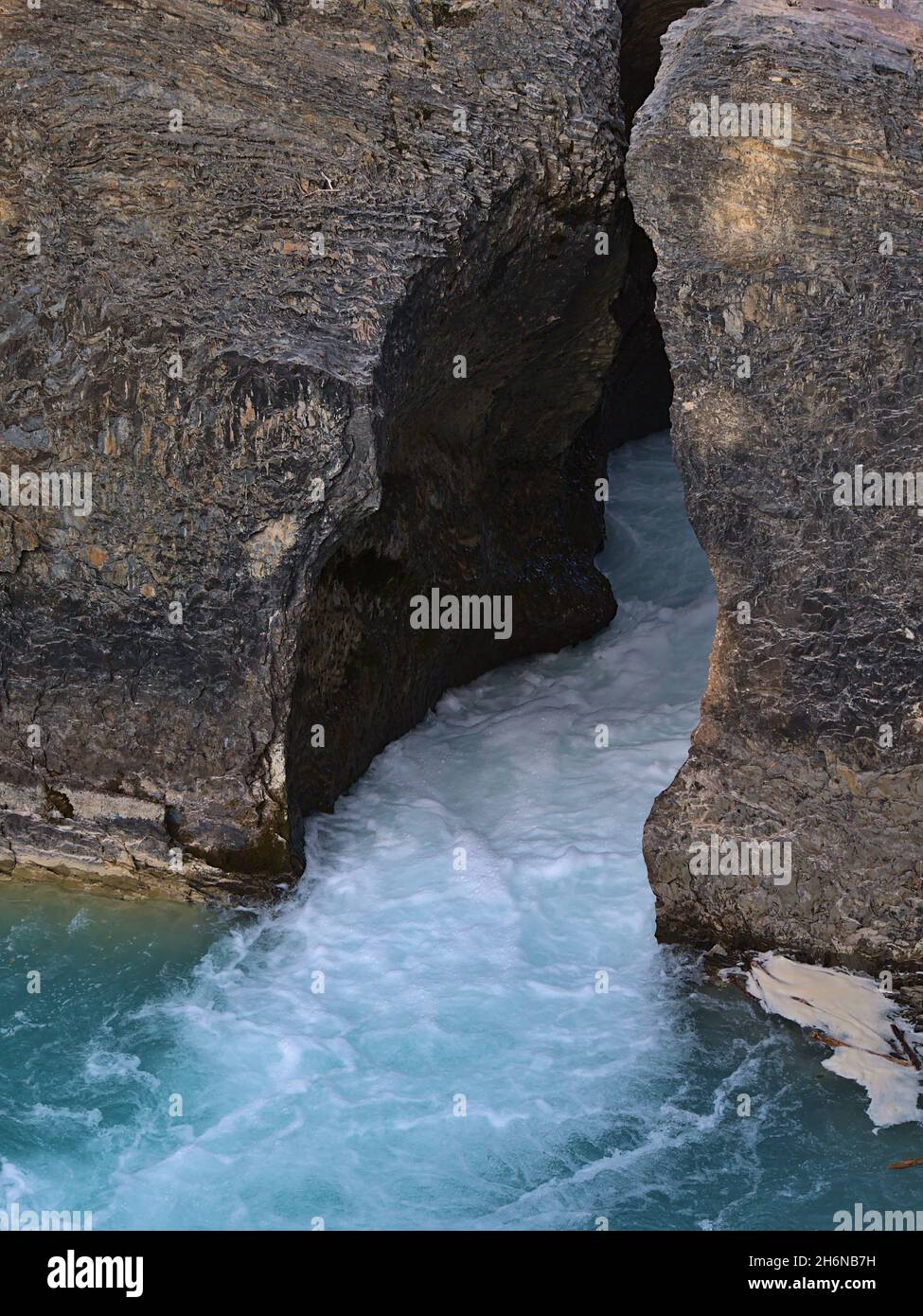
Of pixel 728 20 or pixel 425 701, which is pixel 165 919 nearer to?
pixel 425 701

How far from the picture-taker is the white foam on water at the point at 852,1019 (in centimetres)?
431

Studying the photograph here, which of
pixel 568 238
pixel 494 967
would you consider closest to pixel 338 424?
pixel 568 238

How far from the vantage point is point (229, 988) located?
487cm
